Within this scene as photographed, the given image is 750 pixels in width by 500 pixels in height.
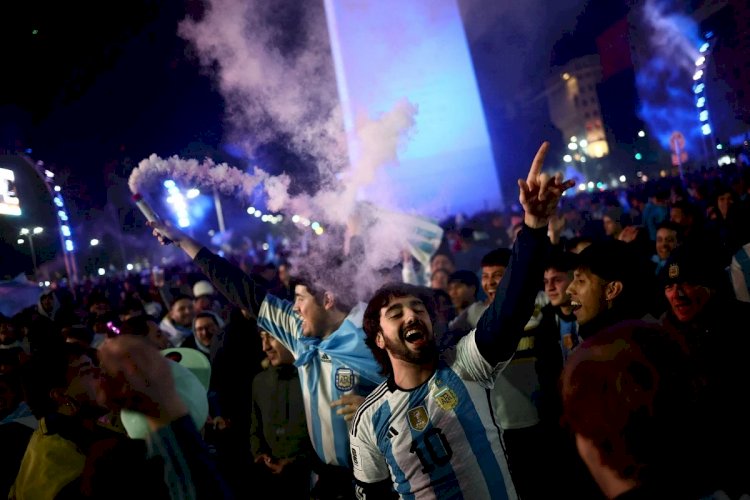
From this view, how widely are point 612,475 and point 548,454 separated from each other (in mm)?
3402

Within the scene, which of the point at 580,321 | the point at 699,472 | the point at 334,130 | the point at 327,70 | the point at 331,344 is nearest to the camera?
the point at 699,472

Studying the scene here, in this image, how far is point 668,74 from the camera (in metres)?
41.5

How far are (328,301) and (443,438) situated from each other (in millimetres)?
1529

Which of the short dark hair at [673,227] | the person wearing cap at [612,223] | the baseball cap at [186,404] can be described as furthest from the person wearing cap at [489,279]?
the person wearing cap at [612,223]

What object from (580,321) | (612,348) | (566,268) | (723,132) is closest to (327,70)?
(566,268)

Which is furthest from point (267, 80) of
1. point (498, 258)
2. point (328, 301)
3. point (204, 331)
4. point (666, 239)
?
point (666, 239)

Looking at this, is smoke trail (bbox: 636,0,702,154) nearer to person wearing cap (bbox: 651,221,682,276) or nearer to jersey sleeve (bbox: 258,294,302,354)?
person wearing cap (bbox: 651,221,682,276)

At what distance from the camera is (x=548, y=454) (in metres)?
4.49

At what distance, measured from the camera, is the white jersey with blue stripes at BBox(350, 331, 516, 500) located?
2.49m

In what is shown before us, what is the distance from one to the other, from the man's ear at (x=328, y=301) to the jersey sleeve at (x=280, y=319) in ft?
0.88

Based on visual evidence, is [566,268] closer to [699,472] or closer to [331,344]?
[331,344]

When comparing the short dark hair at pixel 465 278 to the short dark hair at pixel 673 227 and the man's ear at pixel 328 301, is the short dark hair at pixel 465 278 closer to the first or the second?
the short dark hair at pixel 673 227

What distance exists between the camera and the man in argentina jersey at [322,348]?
3379 mm

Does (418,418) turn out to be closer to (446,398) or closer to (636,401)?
(446,398)
